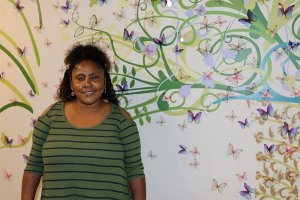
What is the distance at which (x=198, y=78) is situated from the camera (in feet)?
5.37

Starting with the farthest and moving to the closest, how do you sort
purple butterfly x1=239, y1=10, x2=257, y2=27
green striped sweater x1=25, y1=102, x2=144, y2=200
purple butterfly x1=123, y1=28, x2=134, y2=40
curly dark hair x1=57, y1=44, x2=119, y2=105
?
purple butterfly x1=123, y1=28, x2=134, y2=40
purple butterfly x1=239, y1=10, x2=257, y2=27
curly dark hair x1=57, y1=44, x2=119, y2=105
green striped sweater x1=25, y1=102, x2=144, y2=200

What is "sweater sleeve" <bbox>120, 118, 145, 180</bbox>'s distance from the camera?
1.43 meters

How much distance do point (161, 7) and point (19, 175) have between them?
119 cm

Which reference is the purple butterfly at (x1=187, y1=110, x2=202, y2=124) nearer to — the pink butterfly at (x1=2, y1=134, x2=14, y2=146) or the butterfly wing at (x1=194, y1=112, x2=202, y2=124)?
the butterfly wing at (x1=194, y1=112, x2=202, y2=124)

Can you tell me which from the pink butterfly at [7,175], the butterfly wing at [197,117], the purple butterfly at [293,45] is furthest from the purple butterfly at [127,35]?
the pink butterfly at [7,175]

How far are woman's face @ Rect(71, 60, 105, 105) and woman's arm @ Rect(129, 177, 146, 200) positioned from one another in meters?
0.39

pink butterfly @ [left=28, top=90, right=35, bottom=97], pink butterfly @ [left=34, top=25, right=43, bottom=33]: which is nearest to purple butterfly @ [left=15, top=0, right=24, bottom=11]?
pink butterfly @ [left=34, top=25, right=43, bottom=33]

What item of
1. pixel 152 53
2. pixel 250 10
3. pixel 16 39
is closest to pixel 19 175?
pixel 16 39

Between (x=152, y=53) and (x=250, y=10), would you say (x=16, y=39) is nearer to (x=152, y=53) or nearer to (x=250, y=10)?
(x=152, y=53)

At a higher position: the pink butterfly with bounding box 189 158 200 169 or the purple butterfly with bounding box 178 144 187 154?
the purple butterfly with bounding box 178 144 187 154

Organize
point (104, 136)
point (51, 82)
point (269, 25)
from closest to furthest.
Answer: point (104, 136) → point (269, 25) → point (51, 82)

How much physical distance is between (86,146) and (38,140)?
25cm

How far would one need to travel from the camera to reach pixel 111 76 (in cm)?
172

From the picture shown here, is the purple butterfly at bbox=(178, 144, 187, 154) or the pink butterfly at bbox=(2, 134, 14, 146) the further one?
the pink butterfly at bbox=(2, 134, 14, 146)
